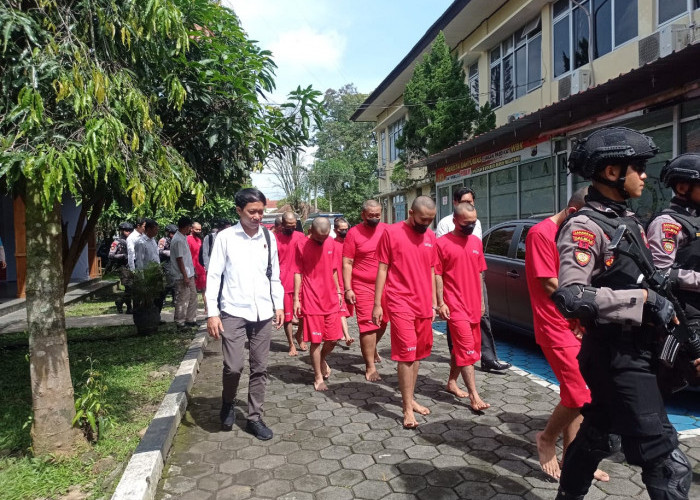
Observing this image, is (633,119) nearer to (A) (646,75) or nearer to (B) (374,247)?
(A) (646,75)

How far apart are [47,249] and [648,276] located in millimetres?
3548

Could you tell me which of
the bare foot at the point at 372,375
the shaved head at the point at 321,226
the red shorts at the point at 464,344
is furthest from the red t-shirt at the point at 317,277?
the red shorts at the point at 464,344

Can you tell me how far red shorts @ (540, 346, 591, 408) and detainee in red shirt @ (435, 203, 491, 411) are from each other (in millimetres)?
1233

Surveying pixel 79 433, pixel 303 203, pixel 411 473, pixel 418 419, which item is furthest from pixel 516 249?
pixel 303 203

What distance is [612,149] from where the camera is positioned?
2254mm

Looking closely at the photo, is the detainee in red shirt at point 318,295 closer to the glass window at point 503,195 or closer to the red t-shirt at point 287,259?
the red t-shirt at point 287,259

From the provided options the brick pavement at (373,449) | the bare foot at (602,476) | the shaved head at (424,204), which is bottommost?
the brick pavement at (373,449)

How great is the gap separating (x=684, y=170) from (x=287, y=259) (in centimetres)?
488

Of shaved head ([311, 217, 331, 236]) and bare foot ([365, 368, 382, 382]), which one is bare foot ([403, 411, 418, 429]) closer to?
bare foot ([365, 368, 382, 382])

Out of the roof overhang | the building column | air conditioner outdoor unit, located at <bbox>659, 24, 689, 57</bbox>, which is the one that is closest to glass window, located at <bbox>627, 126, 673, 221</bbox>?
the roof overhang

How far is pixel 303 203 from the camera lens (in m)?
50.7

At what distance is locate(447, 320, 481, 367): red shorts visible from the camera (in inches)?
178

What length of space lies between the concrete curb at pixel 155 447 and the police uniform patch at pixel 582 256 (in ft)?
8.65

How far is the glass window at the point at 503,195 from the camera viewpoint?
45.4 feet
